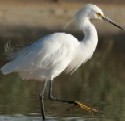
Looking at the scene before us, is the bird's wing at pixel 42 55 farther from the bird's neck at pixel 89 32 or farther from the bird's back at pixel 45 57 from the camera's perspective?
the bird's neck at pixel 89 32

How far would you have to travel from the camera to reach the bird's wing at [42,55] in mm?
10953

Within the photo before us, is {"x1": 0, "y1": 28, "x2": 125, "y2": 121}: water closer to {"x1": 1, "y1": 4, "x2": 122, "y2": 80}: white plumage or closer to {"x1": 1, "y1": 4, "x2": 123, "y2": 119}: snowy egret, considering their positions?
{"x1": 1, "y1": 4, "x2": 123, "y2": 119}: snowy egret

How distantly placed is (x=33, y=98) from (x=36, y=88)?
1304mm

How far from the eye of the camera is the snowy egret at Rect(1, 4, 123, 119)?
1098 cm

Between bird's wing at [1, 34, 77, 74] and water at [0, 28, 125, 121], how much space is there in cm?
76

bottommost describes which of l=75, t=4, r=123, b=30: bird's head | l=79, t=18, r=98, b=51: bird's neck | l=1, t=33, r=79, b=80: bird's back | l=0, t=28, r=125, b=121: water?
l=0, t=28, r=125, b=121: water

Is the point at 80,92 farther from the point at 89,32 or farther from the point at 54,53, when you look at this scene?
the point at 54,53

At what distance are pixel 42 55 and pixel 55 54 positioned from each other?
0.72ft

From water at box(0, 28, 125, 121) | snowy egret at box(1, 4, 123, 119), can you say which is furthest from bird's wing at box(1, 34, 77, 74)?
water at box(0, 28, 125, 121)

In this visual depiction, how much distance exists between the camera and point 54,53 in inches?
435

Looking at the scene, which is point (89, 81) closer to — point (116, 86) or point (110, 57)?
point (116, 86)

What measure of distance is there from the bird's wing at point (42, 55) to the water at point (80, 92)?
0.76m

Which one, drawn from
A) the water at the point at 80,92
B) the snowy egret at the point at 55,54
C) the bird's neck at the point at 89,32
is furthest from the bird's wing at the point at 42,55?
the water at the point at 80,92

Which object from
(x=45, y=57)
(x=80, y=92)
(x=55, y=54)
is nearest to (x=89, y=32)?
(x=55, y=54)
